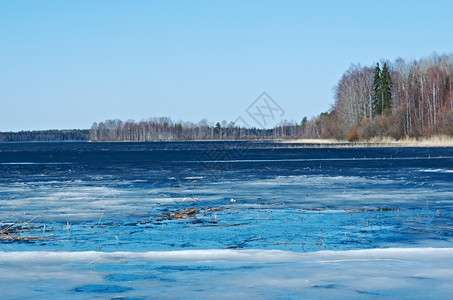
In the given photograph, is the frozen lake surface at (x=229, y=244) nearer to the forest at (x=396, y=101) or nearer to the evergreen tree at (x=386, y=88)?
the forest at (x=396, y=101)

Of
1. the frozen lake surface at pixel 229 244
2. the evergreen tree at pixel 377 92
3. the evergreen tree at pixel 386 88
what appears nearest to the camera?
the frozen lake surface at pixel 229 244

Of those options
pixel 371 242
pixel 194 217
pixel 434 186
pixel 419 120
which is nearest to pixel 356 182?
pixel 434 186

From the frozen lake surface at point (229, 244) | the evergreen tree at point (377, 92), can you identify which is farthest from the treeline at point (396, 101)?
the frozen lake surface at point (229, 244)

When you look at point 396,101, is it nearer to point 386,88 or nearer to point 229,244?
point 386,88

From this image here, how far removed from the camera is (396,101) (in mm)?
86750

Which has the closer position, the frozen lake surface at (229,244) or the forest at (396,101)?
the frozen lake surface at (229,244)

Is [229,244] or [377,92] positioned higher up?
[377,92]

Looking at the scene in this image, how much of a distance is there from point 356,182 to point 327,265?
43.0ft

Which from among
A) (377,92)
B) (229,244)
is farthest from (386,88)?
(229,244)

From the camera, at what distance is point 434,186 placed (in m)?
17.7

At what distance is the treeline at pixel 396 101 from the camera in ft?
244

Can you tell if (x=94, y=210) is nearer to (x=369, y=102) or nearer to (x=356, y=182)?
(x=356, y=182)

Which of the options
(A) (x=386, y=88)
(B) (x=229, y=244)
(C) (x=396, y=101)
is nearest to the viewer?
(B) (x=229, y=244)

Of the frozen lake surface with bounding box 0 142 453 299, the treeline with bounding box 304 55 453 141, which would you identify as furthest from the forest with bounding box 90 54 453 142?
the frozen lake surface with bounding box 0 142 453 299
